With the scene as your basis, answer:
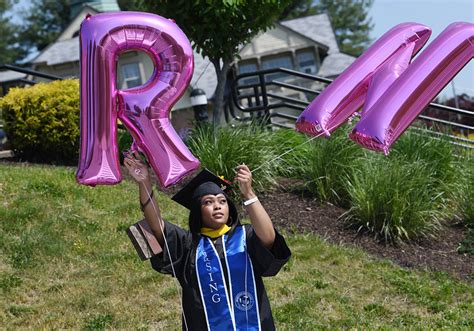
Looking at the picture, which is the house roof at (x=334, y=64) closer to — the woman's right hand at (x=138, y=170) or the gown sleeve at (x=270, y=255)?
the woman's right hand at (x=138, y=170)

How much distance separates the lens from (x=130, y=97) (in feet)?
13.5

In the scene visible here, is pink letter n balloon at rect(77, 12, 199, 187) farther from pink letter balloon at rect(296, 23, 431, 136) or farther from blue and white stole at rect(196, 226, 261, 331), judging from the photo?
pink letter balloon at rect(296, 23, 431, 136)

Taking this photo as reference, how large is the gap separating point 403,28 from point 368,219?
288 centimetres

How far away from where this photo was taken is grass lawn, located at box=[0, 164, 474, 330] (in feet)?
18.8

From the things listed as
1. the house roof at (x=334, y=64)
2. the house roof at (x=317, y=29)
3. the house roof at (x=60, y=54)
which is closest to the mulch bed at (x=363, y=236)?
the house roof at (x=334, y=64)

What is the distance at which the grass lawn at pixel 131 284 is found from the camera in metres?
5.74

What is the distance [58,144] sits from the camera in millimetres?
9266

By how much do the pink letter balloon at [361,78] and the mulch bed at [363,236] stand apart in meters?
2.60

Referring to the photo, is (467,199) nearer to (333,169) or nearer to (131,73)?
(333,169)

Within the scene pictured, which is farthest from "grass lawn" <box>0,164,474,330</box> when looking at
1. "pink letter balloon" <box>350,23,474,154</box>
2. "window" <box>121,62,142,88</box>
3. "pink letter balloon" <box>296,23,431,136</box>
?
"window" <box>121,62,142,88</box>

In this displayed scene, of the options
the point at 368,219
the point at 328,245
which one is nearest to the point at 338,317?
the point at 328,245

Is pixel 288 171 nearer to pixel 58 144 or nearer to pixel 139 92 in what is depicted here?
pixel 58 144

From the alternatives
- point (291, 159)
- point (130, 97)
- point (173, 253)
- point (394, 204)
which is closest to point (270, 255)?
point (173, 253)

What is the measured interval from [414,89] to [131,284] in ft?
9.23
